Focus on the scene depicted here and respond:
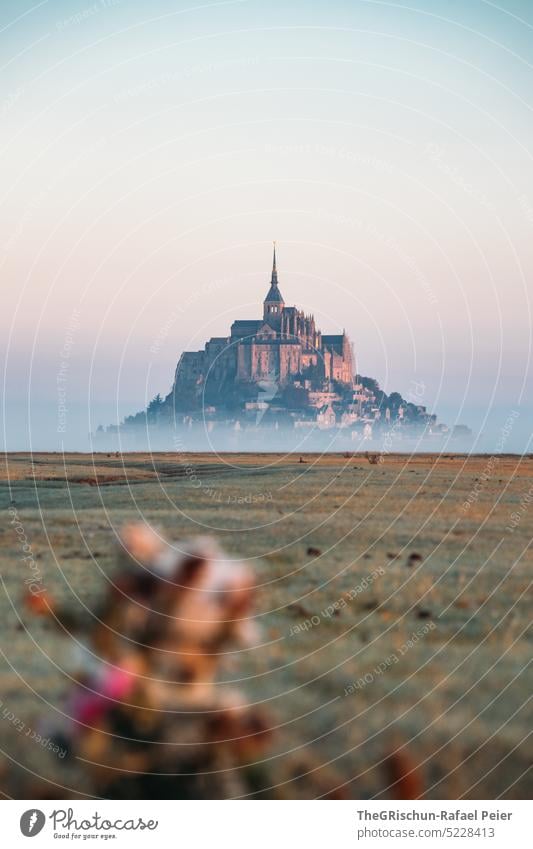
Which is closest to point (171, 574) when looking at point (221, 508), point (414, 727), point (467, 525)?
point (414, 727)

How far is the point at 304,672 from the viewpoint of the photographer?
8.49 m

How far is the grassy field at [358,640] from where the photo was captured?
259 inches

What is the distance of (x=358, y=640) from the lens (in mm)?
9664
